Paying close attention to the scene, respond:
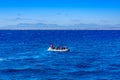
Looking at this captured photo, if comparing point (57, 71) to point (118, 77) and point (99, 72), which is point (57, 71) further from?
point (118, 77)

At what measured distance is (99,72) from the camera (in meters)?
63.2

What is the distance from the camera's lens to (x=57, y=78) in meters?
56.7

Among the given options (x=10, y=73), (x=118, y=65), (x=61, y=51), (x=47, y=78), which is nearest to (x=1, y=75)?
(x=10, y=73)

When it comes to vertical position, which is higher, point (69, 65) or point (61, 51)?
point (61, 51)

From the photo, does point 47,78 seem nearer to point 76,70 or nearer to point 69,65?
point 76,70

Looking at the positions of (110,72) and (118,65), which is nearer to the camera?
(110,72)

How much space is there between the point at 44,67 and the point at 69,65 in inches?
262

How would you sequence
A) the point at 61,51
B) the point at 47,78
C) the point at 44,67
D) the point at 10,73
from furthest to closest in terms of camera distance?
the point at 61,51, the point at 44,67, the point at 10,73, the point at 47,78

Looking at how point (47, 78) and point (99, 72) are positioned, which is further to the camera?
point (99, 72)

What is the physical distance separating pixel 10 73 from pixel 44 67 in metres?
9.68

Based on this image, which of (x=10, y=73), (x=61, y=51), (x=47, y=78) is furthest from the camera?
(x=61, y=51)

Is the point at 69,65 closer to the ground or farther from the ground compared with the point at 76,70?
farther from the ground

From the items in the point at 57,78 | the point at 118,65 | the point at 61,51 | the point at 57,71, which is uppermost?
the point at 61,51

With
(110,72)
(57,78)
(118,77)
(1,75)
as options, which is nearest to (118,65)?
(110,72)
